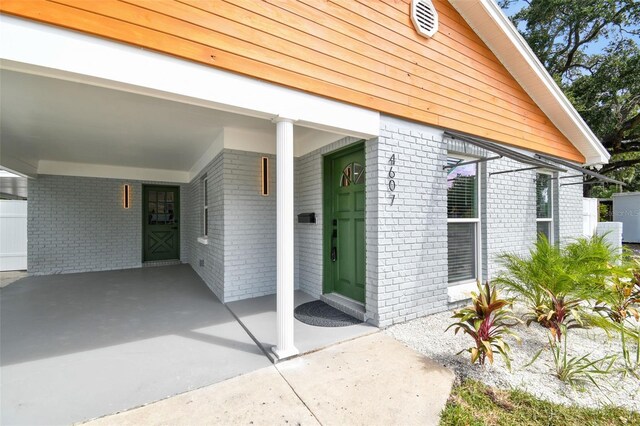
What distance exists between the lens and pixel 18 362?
2629 mm

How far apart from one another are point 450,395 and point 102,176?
28.9 ft

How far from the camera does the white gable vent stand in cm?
385

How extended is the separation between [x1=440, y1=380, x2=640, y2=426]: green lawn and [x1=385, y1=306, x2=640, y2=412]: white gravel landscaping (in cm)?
11

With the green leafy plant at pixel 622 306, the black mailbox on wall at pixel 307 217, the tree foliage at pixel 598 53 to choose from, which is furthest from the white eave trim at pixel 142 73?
the tree foliage at pixel 598 53

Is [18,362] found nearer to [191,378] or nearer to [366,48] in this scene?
[191,378]

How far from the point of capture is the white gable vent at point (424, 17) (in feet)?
12.6

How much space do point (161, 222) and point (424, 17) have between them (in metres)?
8.19

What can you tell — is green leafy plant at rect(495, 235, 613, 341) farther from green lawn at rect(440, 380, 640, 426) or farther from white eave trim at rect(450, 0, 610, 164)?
white eave trim at rect(450, 0, 610, 164)

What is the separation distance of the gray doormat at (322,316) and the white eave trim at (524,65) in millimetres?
4969

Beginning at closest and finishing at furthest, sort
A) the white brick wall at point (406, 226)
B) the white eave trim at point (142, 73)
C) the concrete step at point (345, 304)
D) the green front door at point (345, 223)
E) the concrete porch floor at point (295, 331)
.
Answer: the white eave trim at point (142, 73), the concrete porch floor at point (295, 331), the white brick wall at point (406, 226), the concrete step at point (345, 304), the green front door at point (345, 223)

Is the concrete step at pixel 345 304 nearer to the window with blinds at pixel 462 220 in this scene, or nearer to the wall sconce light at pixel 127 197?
the window with blinds at pixel 462 220

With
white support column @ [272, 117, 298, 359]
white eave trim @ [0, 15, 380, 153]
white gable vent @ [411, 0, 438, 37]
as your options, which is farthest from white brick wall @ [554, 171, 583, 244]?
white support column @ [272, 117, 298, 359]

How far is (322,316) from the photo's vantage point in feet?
12.5

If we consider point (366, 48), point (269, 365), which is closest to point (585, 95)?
point (366, 48)
